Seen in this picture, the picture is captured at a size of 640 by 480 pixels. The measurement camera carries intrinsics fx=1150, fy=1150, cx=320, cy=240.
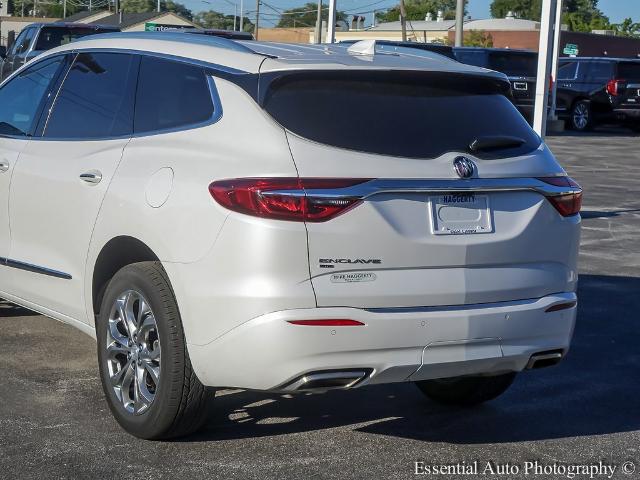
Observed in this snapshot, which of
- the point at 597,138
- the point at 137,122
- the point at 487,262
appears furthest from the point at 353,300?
the point at 597,138

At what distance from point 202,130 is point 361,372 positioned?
128 cm

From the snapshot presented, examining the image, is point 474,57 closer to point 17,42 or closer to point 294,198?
point 17,42

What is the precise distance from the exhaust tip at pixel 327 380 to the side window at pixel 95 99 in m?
1.64

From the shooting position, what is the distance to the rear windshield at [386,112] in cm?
487

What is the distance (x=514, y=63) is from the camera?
95.8 ft

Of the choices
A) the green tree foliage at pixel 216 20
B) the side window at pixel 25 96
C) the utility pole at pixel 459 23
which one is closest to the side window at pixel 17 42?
the utility pole at pixel 459 23

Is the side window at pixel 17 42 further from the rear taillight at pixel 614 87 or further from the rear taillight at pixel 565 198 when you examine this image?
the rear taillight at pixel 565 198

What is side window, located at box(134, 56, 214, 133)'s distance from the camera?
524 cm

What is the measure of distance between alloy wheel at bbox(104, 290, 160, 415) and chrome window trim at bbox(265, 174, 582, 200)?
1.05 m

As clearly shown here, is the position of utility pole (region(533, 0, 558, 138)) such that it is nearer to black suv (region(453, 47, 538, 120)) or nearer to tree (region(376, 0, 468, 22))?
black suv (region(453, 47, 538, 120))

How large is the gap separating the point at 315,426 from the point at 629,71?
2685 cm

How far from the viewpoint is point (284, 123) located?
15.9 feet

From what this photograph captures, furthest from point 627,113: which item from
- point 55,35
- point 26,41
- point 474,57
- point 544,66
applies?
point 544,66

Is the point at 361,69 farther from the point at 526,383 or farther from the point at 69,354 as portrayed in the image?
the point at 69,354
